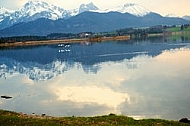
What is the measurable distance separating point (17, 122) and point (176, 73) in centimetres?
5064

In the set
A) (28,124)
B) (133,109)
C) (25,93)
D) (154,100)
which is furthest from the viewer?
(25,93)

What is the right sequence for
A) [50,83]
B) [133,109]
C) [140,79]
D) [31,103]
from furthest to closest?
[50,83], [140,79], [31,103], [133,109]

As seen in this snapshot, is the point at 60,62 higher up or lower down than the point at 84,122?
lower down

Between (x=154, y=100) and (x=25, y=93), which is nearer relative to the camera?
(x=154, y=100)

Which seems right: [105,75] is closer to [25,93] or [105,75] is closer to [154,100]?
[25,93]

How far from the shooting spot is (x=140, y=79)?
67.8 m

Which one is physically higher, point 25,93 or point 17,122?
point 17,122

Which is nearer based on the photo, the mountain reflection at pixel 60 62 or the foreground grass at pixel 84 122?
the foreground grass at pixel 84 122

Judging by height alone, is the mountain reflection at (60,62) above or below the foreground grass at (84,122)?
below

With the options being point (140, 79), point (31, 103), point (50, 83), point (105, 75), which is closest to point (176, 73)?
point (140, 79)

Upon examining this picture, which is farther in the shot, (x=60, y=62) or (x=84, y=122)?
(x=60, y=62)

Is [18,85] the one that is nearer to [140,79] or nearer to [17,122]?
[140,79]

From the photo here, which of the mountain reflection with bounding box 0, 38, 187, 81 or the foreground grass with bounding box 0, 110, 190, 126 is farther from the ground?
the foreground grass with bounding box 0, 110, 190, 126

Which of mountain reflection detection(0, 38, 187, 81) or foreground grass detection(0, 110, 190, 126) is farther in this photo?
mountain reflection detection(0, 38, 187, 81)
